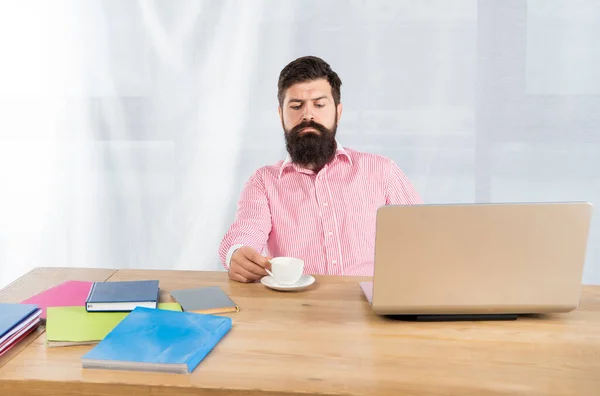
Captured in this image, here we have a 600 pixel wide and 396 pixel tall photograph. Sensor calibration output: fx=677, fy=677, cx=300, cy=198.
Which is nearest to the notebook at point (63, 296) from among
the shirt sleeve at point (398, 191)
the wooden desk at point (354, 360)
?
the wooden desk at point (354, 360)

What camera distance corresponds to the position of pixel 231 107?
3295 millimetres

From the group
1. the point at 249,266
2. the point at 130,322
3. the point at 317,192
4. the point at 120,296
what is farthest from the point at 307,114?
the point at 130,322

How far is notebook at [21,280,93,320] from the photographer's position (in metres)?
1.68

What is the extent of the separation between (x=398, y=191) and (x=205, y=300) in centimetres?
103

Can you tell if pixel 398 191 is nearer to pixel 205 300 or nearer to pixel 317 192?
pixel 317 192

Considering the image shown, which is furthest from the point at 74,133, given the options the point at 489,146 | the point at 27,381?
the point at 27,381

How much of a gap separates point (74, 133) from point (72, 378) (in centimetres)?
242

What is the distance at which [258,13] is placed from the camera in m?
3.25

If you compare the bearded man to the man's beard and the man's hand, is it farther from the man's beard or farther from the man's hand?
the man's hand

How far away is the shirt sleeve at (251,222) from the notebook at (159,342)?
2.09 feet

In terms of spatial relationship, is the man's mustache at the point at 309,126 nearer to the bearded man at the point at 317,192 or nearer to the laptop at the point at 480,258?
the bearded man at the point at 317,192

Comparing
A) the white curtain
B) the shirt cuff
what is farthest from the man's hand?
the white curtain

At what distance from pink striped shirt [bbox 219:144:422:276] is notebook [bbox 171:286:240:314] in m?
0.57

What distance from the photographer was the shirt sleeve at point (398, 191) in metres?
2.47
